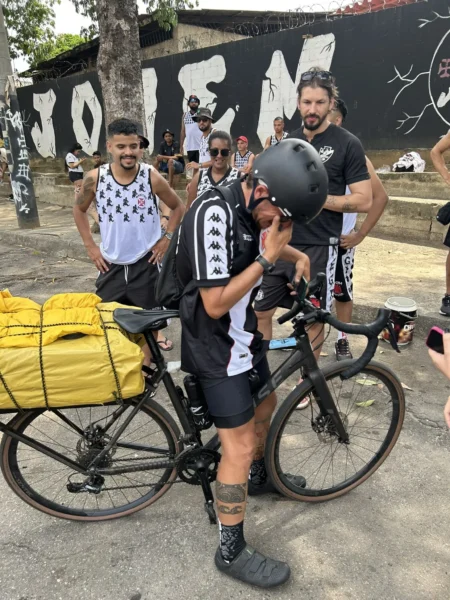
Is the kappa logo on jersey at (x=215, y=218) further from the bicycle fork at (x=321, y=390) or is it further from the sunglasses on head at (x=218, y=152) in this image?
the sunglasses on head at (x=218, y=152)

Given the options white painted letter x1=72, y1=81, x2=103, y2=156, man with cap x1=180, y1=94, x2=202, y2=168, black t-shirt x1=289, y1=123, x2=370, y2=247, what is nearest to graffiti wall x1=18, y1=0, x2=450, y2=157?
man with cap x1=180, y1=94, x2=202, y2=168

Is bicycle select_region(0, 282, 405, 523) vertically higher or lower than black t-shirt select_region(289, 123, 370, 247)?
lower

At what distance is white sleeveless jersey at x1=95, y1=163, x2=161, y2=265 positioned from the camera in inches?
129

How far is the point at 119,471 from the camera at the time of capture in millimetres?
2289

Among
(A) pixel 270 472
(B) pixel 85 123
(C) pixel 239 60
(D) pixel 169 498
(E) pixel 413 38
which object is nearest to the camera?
(A) pixel 270 472

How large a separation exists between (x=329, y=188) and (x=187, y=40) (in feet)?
44.9

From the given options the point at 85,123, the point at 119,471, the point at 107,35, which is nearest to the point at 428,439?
the point at 119,471

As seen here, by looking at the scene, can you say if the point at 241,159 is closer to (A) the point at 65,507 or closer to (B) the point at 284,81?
(B) the point at 284,81

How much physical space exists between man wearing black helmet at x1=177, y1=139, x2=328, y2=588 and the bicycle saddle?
0.38 ft

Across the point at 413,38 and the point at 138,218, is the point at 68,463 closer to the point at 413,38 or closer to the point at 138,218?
the point at 138,218

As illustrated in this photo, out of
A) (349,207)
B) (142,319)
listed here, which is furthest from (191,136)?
(142,319)

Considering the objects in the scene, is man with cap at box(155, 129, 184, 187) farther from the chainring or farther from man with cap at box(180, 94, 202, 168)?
the chainring

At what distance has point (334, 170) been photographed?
9.82 feet

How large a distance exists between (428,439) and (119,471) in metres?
1.91
